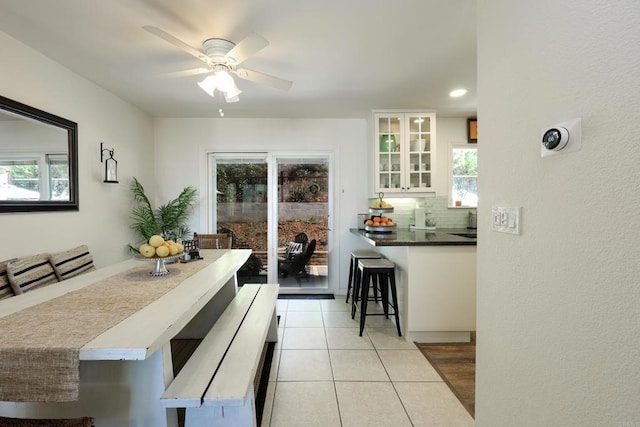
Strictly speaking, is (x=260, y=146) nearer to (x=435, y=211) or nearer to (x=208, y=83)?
(x=208, y=83)

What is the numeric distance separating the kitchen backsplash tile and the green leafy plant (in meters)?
2.62

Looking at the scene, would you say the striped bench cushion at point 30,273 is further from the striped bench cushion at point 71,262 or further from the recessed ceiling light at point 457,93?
the recessed ceiling light at point 457,93

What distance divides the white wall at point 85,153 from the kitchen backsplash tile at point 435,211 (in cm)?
321

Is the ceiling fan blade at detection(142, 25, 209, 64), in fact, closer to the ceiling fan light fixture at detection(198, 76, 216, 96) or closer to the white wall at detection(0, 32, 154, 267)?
the ceiling fan light fixture at detection(198, 76, 216, 96)

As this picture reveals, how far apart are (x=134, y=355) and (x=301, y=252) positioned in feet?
10.6

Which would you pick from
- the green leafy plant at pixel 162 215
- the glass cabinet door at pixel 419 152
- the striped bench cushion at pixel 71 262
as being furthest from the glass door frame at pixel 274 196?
the striped bench cushion at pixel 71 262

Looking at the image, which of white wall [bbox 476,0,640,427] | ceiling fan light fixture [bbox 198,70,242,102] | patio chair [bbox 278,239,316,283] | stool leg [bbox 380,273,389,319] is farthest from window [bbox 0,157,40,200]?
white wall [bbox 476,0,640,427]

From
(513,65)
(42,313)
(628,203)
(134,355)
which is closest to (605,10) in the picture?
(513,65)

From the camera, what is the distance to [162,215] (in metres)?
3.89

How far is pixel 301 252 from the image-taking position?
4.21 m

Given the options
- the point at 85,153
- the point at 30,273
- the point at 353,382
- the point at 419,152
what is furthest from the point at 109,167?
the point at 419,152

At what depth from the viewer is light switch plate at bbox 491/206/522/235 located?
3.90ft

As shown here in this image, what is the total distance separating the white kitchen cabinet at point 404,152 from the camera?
12.1 feet

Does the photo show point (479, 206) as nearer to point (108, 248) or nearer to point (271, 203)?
point (271, 203)
